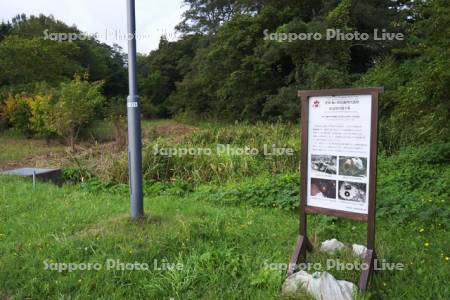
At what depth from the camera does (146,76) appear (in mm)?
38281

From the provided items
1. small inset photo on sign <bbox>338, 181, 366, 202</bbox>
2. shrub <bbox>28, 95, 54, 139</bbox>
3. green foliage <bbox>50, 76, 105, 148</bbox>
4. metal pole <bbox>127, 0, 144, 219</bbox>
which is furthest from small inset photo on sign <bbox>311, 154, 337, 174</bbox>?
shrub <bbox>28, 95, 54, 139</bbox>

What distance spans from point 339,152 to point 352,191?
1.09 ft

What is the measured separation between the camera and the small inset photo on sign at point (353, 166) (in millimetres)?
3210

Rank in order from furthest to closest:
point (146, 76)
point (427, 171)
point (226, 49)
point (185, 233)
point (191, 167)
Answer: point (146, 76) → point (226, 49) → point (191, 167) → point (427, 171) → point (185, 233)

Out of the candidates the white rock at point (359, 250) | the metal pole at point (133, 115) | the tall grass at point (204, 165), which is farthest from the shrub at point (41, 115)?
the white rock at point (359, 250)

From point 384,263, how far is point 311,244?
65 centimetres

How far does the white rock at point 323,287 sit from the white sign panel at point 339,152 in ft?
2.00

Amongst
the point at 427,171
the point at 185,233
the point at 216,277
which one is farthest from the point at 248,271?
the point at 427,171

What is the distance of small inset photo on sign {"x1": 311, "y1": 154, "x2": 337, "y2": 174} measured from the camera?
133 inches

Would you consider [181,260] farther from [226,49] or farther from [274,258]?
[226,49]

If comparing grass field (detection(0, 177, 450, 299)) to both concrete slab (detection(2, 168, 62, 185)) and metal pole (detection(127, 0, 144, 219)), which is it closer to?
metal pole (detection(127, 0, 144, 219))

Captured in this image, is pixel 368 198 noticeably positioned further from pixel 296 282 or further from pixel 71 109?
pixel 71 109

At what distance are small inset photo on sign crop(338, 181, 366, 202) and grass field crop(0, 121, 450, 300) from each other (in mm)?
611

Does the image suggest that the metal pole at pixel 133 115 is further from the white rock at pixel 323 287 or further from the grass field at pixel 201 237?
the white rock at pixel 323 287
